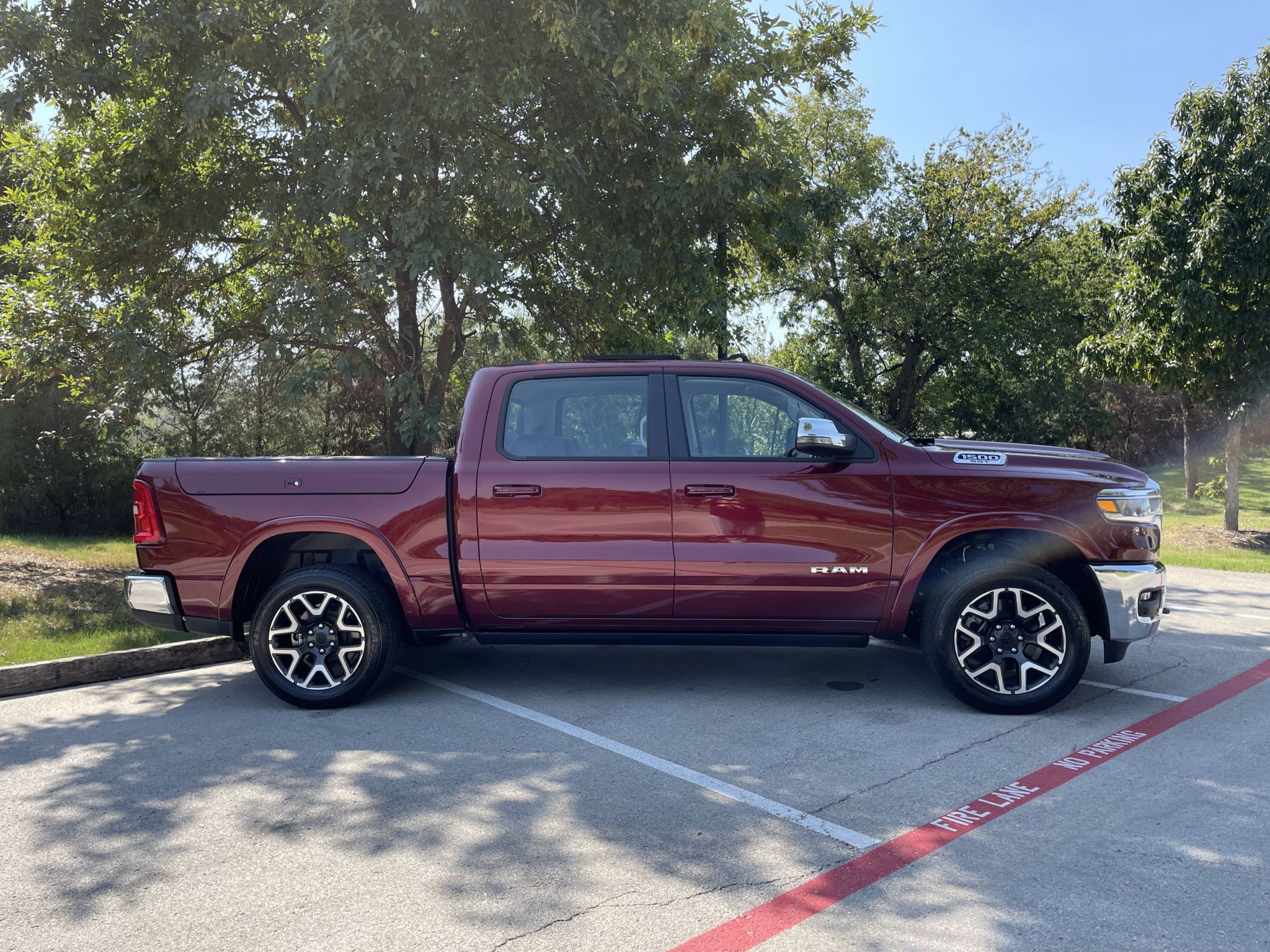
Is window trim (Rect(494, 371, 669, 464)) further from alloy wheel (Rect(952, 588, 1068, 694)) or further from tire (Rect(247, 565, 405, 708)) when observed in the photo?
alloy wheel (Rect(952, 588, 1068, 694))

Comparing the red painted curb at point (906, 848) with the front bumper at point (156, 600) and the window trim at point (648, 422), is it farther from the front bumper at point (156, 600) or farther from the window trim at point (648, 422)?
the front bumper at point (156, 600)

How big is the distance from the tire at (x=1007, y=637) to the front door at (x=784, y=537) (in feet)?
1.35

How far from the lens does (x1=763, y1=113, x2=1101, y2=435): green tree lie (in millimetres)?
26141

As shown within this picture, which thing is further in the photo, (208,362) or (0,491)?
(0,491)

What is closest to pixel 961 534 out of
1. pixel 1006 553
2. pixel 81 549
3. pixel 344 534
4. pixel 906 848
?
pixel 1006 553

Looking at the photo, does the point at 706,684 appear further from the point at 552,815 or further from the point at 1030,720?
the point at 552,815

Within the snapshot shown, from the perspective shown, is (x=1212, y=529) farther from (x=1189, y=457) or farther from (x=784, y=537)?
(x=784, y=537)

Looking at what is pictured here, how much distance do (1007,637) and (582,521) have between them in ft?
8.09

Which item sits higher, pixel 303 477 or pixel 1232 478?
pixel 303 477

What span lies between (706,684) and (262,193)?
26.7 feet

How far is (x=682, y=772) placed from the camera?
4688 mm

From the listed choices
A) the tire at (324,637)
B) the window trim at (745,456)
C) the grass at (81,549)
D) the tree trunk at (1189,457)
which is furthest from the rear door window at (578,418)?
the tree trunk at (1189,457)

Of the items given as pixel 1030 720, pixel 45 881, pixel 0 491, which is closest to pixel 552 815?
pixel 45 881

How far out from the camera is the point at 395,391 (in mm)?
10469
